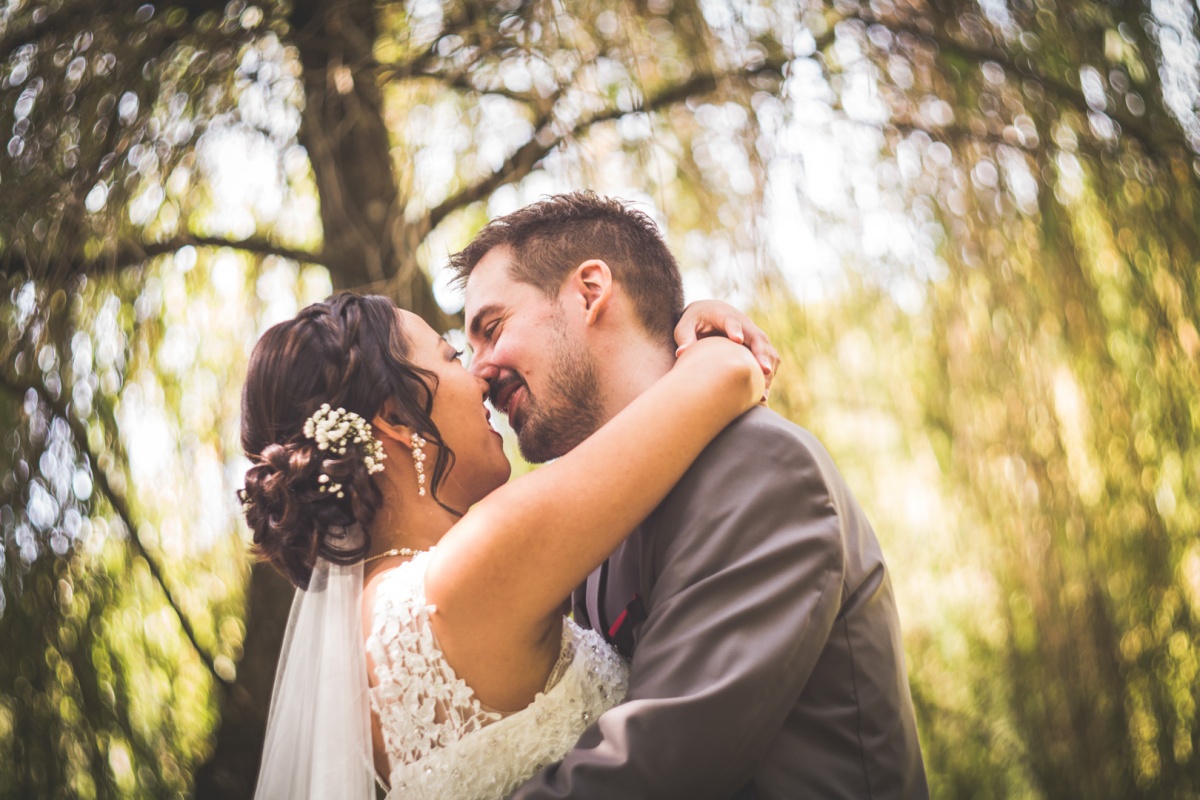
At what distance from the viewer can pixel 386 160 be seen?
2740 millimetres

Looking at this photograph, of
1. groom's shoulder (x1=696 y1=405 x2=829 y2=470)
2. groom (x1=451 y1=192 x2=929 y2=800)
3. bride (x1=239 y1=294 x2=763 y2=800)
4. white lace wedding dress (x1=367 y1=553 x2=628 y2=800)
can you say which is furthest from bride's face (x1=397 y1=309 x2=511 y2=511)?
groom's shoulder (x1=696 y1=405 x2=829 y2=470)

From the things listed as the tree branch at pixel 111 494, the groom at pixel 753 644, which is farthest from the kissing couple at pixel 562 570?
the tree branch at pixel 111 494

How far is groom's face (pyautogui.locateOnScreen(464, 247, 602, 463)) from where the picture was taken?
2.18 metres

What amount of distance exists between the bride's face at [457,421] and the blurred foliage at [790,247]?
569 millimetres

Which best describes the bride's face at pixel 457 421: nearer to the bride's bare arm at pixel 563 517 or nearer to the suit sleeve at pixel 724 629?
the bride's bare arm at pixel 563 517

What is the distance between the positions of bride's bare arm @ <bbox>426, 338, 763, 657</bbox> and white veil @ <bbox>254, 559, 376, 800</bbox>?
287mm

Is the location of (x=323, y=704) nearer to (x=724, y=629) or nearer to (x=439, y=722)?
(x=439, y=722)

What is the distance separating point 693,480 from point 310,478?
0.82 meters

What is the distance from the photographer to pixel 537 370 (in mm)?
2188

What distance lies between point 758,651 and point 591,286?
1076 mm

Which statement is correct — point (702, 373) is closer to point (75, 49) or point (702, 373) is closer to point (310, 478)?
point (310, 478)

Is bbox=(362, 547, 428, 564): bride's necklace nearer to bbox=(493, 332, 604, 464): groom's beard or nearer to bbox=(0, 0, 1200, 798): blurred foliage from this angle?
bbox=(493, 332, 604, 464): groom's beard

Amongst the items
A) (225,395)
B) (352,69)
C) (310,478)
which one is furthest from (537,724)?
(352,69)

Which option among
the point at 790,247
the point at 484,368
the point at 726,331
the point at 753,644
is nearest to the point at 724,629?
the point at 753,644
